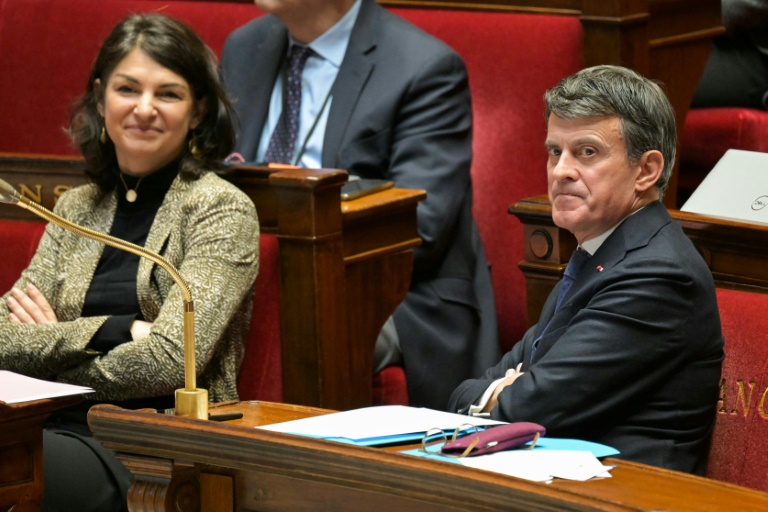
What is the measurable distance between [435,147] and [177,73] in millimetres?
696

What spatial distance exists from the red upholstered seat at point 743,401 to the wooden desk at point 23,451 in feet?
3.41

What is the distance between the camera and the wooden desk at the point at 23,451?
2074mm

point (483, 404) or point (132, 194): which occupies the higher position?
point (132, 194)

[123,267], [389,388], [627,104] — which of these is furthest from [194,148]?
[627,104]

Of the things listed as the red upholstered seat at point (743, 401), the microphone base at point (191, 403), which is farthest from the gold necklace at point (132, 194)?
the red upholstered seat at point (743, 401)

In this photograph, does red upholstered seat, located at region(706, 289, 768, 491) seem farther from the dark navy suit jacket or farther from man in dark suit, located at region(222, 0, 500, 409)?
man in dark suit, located at region(222, 0, 500, 409)

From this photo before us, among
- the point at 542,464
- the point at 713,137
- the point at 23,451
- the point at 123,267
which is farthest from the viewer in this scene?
the point at 713,137

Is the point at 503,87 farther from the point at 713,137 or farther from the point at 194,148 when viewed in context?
the point at 194,148

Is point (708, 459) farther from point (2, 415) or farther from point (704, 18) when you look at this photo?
point (704, 18)

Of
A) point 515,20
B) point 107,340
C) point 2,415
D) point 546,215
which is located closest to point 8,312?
point 107,340

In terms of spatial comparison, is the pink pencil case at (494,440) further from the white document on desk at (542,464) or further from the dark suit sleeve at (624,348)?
the dark suit sleeve at (624,348)

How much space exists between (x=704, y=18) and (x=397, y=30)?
0.89 m

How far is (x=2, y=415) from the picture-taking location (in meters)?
2.05

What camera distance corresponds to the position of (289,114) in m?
3.32
